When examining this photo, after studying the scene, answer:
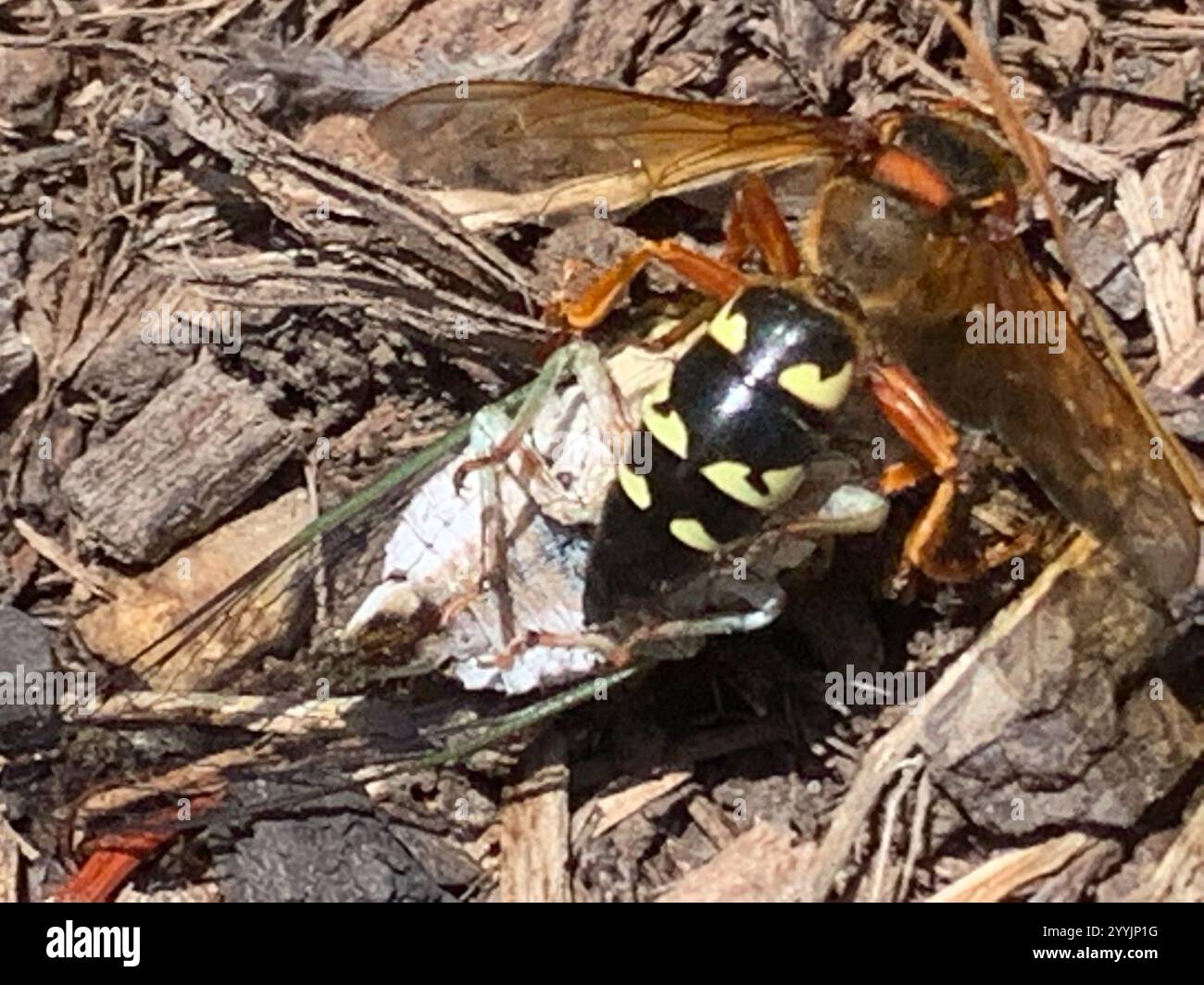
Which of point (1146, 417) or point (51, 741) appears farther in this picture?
point (51, 741)

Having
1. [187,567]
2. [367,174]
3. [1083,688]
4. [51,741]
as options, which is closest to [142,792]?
[51,741]

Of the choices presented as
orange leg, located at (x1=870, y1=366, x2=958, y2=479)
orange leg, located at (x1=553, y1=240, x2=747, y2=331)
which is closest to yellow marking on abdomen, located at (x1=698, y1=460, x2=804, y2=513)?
orange leg, located at (x1=870, y1=366, x2=958, y2=479)

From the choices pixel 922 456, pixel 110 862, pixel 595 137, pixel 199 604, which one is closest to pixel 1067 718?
pixel 922 456

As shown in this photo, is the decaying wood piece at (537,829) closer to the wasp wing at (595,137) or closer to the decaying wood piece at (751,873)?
the decaying wood piece at (751,873)

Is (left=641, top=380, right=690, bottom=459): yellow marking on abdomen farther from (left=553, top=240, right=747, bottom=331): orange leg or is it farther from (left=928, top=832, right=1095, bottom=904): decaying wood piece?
(left=928, top=832, right=1095, bottom=904): decaying wood piece

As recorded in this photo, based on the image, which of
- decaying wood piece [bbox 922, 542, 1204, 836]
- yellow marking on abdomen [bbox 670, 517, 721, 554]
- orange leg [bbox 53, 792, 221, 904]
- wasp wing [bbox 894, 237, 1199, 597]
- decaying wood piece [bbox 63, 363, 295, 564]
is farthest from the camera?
decaying wood piece [bbox 63, 363, 295, 564]

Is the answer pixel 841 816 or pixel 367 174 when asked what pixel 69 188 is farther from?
pixel 841 816

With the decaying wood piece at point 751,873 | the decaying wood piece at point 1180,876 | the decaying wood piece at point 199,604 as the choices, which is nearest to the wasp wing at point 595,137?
the decaying wood piece at point 199,604
